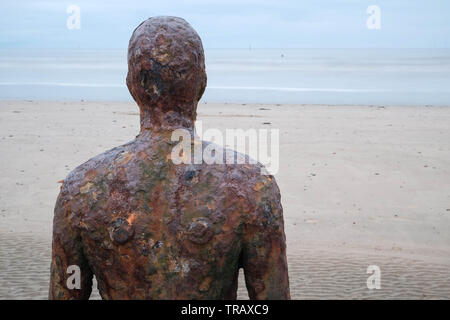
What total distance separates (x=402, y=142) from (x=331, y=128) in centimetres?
276

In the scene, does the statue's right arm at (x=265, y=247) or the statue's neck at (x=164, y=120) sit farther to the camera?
the statue's neck at (x=164, y=120)

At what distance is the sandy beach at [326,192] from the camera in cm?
662

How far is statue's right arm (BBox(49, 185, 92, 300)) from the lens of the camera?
242cm

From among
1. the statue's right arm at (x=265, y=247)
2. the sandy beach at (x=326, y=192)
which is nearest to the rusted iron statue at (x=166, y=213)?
the statue's right arm at (x=265, y=247)

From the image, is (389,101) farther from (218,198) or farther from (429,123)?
(218,198)

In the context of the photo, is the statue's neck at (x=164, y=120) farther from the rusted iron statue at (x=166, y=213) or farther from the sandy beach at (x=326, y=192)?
the sandy beach at (x=326, y=192)

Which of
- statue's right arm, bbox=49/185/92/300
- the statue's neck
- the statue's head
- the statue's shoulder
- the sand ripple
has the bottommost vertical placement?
the sand ripple

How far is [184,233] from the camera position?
2.32 meters

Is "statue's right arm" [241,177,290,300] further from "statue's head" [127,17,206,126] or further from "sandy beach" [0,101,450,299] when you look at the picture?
"sandy beach" [0,101,450,299]

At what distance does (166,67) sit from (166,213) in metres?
0.57

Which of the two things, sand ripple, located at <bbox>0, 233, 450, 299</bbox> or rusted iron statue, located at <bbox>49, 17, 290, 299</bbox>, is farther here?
sand ripple, located at <bbox>0, 233, 450, 299</bbox>

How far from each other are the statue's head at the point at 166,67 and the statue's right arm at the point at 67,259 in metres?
0.49

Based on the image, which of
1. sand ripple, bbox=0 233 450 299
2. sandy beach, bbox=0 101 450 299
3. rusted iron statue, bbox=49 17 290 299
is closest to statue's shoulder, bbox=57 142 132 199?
rusted iron statue, bbox=49 17 290 299

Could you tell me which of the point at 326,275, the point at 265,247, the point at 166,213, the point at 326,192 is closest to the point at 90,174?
the point at 166,213
